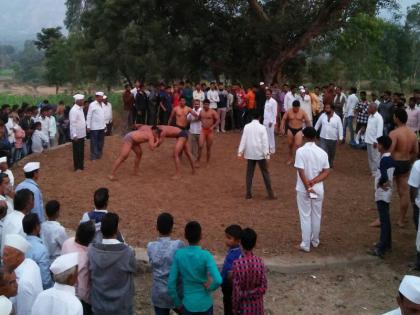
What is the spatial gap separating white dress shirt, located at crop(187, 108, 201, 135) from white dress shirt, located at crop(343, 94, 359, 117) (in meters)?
5.32

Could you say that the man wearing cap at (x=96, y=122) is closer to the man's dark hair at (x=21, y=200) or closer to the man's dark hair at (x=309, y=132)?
the man's dark hair at (x=309, y=132)

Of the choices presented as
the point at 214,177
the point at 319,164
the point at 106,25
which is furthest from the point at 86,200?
the point at 106,25

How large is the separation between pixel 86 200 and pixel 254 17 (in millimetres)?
13041

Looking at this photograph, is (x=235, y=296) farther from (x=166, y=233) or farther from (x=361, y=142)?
(x=361, y=142)

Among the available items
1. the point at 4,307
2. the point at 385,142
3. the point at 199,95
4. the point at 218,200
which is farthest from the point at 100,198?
the point at 199,95

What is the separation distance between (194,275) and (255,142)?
496 cm

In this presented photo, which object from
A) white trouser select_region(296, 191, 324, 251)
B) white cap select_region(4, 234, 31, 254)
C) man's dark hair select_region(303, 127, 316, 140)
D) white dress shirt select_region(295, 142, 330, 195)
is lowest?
white trouser select_region(296, 191, 324, 251)

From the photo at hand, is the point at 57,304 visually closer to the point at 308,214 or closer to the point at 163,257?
the point at 163,257

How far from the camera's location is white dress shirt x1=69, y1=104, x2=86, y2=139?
437 inches

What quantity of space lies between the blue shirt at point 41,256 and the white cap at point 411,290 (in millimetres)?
2925

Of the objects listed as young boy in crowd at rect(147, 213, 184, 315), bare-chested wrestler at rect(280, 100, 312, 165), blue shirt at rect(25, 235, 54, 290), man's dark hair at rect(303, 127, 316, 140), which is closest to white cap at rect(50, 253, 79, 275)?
blue shirt at rect(25, 235, 54, 290)

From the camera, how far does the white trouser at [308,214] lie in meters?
6.84

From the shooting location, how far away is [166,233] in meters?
4.46

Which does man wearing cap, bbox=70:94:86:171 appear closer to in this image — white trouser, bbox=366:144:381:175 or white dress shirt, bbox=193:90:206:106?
white dress shirt, bbox=193:90:206:106
